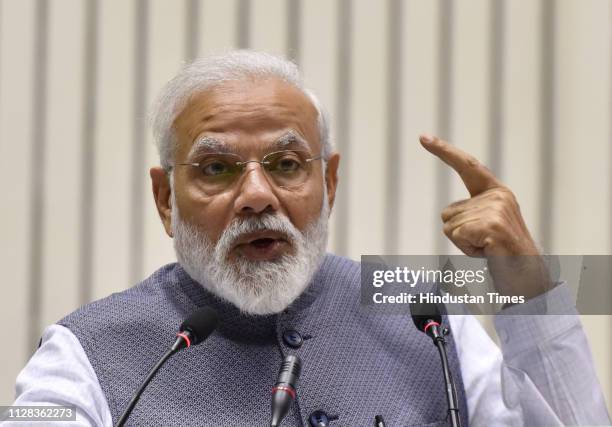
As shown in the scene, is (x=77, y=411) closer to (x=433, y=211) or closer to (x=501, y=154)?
(x=433, y=211)

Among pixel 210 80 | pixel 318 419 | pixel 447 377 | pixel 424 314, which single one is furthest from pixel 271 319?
pixel 210 80

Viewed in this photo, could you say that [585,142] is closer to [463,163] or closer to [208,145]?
[463,163]

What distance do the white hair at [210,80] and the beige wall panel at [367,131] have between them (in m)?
0.90

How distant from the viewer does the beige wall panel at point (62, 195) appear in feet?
9.56

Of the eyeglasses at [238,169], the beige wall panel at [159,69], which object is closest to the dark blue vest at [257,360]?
the eyeglasses at [238,169]

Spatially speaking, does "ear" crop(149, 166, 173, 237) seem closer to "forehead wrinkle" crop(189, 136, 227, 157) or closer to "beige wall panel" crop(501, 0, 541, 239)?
"forehead wrinkle" crop(189, 136, 227, 157)

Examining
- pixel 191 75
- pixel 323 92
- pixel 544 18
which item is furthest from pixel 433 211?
pixel 191 75

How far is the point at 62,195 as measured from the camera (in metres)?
2.93

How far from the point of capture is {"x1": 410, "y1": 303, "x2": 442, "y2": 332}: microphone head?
1546mm

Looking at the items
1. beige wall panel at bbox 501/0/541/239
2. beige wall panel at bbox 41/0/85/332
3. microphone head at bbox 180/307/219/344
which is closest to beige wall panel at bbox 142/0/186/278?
beige wall panel at bbox 41/0/85/332

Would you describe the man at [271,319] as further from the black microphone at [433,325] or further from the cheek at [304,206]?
the black microphone at [433,325]

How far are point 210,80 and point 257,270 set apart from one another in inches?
20.2

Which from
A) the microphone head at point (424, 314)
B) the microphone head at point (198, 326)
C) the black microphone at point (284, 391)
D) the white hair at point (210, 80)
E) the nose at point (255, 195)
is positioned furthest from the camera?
the white hair at point (210, 80)

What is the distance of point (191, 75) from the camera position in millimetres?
1935
